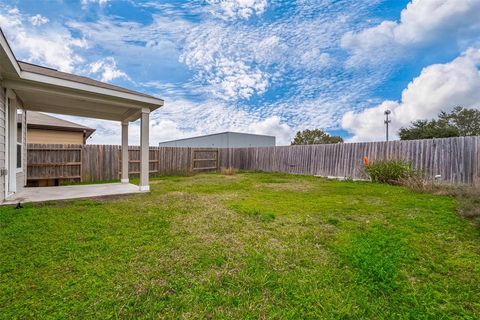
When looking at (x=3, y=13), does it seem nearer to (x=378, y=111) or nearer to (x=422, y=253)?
(x=422, y=253)

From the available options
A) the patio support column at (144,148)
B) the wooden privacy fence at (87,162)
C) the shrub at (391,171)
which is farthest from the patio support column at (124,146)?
the shrub at (391,171)

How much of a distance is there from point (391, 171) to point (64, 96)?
9.99m

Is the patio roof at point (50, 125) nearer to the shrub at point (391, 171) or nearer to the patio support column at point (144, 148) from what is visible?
the patio support column at point (144, 148)

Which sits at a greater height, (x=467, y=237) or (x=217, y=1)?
(x=217, y=1)

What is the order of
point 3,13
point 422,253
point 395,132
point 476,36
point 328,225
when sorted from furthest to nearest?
point 395,132 < point 476,36 < point 3,13 < point 328,225 < point 422,253

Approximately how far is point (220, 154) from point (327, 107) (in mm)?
6798

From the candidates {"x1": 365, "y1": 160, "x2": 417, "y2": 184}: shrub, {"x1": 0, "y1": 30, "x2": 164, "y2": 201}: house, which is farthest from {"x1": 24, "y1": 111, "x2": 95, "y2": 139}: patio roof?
Answer: {"x1": 365, "y1": 160, "x2": 417, "y2": 184}: shrub

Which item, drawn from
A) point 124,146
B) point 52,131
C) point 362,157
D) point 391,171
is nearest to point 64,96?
point 124,146

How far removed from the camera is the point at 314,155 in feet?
35.4

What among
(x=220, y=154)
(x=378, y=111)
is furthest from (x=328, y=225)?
(x=378, y=111)

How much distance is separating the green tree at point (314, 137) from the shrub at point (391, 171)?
1977 centimetres

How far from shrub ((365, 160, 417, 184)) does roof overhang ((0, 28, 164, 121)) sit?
25.5 ft

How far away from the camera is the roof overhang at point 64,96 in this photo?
13.7 ft

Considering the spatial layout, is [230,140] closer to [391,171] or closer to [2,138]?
[391,171]
